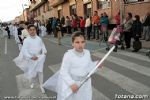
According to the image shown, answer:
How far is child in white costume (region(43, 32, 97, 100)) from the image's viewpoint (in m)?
4.72

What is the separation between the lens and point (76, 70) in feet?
15.8

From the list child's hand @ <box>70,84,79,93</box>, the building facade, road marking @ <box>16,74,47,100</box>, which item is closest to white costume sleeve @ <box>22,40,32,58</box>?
road marking @ <box>16,74,47,100</box>

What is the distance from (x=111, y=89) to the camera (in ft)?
27.3

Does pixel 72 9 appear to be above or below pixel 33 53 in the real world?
above

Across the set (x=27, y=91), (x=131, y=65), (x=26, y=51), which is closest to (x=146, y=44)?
(x=131, y=65)

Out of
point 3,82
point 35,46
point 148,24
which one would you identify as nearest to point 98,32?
point 148,24

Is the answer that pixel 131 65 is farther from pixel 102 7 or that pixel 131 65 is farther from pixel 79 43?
pixel 102 7

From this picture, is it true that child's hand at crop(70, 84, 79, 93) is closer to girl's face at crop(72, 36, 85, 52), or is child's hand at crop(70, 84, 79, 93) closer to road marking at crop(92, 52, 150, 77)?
girl's face at crop(72, 36, 85, 52)

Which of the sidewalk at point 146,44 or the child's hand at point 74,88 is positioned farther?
the sidewalk at point 146,44

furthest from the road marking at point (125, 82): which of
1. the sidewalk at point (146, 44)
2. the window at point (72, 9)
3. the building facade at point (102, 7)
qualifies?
the window at point (72, 9)

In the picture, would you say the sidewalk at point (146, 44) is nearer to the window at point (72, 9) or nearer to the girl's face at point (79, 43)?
the girl's face at point (79, 43)

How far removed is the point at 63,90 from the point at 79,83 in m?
0.23

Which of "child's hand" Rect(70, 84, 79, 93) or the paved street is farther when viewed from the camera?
the paved street

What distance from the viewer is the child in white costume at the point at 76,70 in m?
4.72
